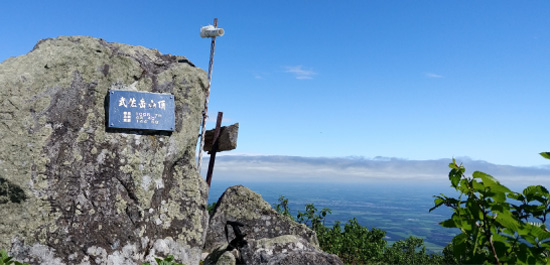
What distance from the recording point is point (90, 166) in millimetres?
6770

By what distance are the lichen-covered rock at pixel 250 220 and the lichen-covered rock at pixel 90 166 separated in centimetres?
199

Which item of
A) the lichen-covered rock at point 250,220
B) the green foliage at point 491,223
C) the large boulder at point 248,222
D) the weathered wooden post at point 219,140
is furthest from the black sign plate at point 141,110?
the green foliage at point 491,223

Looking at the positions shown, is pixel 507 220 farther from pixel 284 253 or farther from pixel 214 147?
pixel 214 147

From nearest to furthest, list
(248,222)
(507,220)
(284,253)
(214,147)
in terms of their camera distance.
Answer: (507,220)
(284,253)
(248,222)
(214,147)

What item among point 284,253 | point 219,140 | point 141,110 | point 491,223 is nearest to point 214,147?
point 219,140

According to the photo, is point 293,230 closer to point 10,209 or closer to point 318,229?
point 318,229

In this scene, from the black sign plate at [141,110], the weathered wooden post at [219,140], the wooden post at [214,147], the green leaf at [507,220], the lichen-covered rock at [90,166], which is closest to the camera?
the green leaf at [507,220]

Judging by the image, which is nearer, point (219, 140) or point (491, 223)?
point (491, 223)

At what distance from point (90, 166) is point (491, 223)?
6073mm

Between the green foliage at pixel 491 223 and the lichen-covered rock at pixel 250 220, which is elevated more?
the green foliage at pixel 491 223

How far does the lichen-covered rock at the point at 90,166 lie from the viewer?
21.1 feet

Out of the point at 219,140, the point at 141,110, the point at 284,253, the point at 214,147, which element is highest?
the point at 141,110

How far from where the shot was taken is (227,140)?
1048 cm

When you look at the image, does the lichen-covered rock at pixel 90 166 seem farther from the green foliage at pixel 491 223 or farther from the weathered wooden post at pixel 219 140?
the green foliage at pixel 491 223
